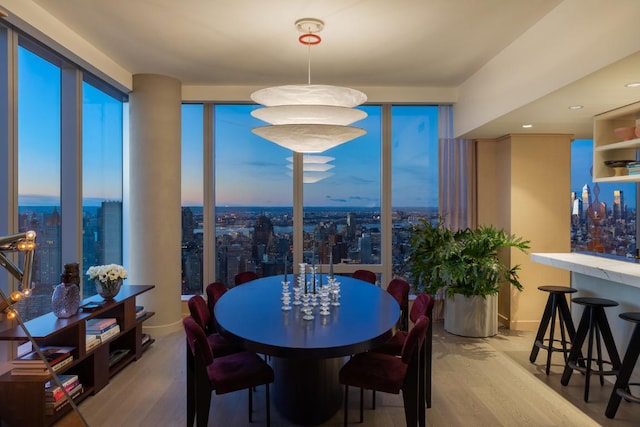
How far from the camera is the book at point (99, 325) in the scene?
11.6ft

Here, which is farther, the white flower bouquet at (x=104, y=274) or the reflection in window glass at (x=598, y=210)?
the reflection in window glass at (x=598, y=210)

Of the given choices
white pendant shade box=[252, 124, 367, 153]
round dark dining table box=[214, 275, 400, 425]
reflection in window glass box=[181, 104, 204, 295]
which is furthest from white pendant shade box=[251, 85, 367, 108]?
reflection in window glass box=[181, 104, 204, 295]

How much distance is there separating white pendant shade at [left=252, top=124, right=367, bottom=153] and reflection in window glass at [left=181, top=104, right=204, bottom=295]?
2679mm

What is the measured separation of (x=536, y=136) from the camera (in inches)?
204

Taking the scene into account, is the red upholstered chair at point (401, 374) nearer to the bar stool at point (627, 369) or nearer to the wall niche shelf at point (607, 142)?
the bar stool at point (627, 369)

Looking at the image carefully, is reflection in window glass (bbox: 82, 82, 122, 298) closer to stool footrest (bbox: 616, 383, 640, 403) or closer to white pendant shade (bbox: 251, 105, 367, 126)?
white pendant shade (bbox: 251, 105, 367, 126)

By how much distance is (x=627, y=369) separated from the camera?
299 cm

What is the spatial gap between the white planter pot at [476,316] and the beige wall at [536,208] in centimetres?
43

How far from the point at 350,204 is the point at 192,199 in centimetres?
214

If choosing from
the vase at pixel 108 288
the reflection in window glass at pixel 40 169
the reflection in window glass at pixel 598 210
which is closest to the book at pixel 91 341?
the vase at pixel 108 288

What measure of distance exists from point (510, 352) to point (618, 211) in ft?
8.92

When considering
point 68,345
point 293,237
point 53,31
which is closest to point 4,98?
point 53,31

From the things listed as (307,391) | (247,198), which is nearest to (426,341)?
(307,391)

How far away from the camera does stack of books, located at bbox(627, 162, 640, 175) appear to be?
3672 millimetres
